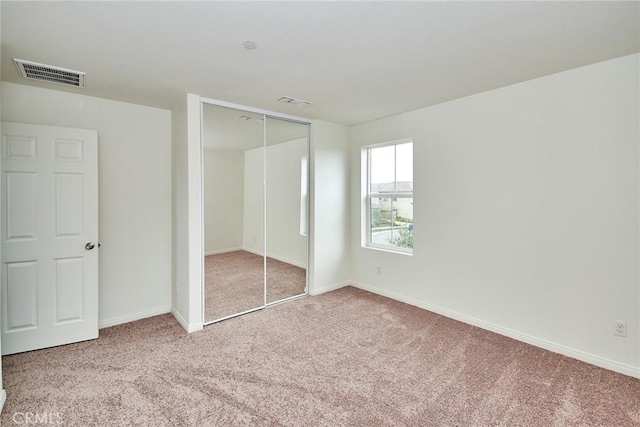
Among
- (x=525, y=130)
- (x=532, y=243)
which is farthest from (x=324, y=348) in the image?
(x=525, y=130)

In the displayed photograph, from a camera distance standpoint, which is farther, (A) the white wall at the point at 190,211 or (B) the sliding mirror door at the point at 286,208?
(B) the sliding mirror door at the point at 286,208

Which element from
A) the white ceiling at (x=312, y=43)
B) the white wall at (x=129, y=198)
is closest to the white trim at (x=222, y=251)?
the white wall at (x=129, y=198)

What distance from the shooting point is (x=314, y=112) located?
12.4 ft

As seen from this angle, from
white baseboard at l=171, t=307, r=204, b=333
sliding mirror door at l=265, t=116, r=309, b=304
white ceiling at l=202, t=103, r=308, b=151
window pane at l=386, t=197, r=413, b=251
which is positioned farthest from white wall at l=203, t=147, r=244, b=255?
window pane at l=386, t=197, r=413, b=251

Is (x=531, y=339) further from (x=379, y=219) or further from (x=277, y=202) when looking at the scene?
(x=277, y=202)

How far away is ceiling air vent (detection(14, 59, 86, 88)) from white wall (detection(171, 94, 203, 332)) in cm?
86

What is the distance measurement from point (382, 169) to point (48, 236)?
379 cm

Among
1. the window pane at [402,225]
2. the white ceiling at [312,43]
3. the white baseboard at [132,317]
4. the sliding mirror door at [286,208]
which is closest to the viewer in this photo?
the white ceiling at [312,43]

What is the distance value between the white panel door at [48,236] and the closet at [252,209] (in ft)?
3.45

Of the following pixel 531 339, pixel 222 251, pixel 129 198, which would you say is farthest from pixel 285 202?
pixel 531 339

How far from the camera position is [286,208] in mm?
4059

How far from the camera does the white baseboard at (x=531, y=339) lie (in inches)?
94.0

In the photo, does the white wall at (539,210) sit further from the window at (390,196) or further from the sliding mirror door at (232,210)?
the sliding mirror door at (232,210)

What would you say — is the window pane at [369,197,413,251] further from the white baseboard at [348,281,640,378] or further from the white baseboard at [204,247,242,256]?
the white baseboard at [204,247,242,256]
